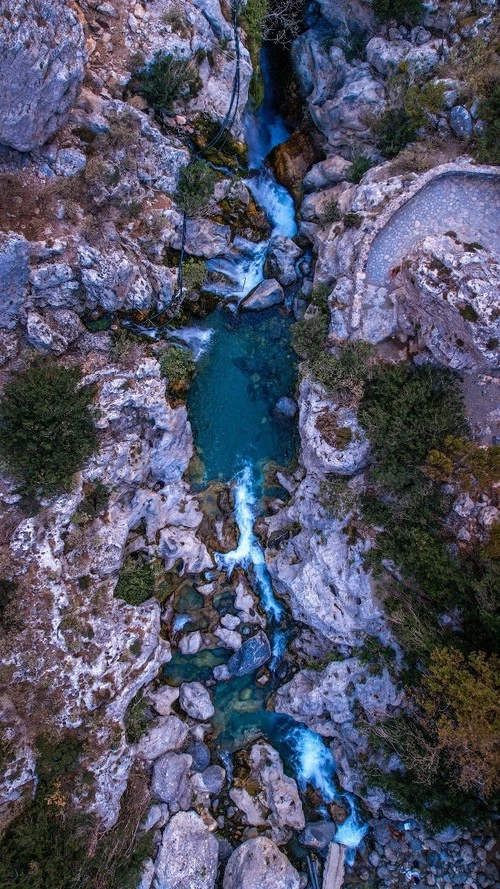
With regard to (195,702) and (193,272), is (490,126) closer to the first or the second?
(193,272)

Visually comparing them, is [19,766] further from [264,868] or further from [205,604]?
[264,868]

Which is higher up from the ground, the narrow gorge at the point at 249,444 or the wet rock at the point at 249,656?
the narrow gorge at the point at 249,444

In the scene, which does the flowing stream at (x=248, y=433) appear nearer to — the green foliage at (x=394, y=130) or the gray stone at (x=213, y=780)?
the gray stone at (x=213, y=780)

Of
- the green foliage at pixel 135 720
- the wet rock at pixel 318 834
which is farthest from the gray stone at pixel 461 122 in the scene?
the wet rock at pixel 318 834

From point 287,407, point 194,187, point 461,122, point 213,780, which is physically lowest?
point 213,780

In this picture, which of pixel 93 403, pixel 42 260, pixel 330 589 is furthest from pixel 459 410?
pixel 42 260

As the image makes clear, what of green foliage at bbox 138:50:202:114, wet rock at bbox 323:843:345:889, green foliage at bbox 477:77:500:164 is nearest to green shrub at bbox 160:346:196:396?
green foliage at bbox 138:50:202:114

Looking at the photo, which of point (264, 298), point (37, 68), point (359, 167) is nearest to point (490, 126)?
point (359, 167)
